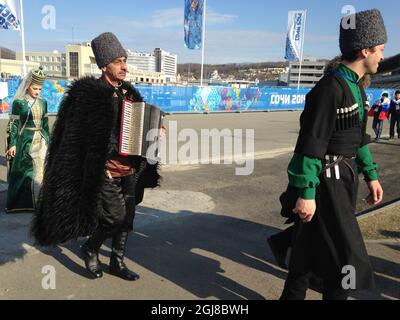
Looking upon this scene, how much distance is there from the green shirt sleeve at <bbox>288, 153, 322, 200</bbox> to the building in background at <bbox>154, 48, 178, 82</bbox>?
359 ft

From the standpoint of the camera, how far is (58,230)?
3205 mm

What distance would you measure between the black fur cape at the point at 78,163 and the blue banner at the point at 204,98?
52.7ft

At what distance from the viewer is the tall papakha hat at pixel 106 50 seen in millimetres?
3295

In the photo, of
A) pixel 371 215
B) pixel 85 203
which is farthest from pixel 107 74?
pixel 371 215

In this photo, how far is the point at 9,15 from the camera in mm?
14836

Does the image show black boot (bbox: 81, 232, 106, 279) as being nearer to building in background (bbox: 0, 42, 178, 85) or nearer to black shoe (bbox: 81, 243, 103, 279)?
black shoe (bbox: 81, 243, 103, 279)

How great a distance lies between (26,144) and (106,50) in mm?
2453

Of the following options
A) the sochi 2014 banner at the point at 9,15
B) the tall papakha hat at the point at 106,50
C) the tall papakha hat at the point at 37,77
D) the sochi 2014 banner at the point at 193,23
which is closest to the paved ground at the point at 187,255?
the tall papakha hat at the point at 37,77

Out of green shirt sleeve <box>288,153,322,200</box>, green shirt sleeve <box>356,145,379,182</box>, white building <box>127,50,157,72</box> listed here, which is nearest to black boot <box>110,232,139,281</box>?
green shirt sleeve <box>288,153,322,200</box>
